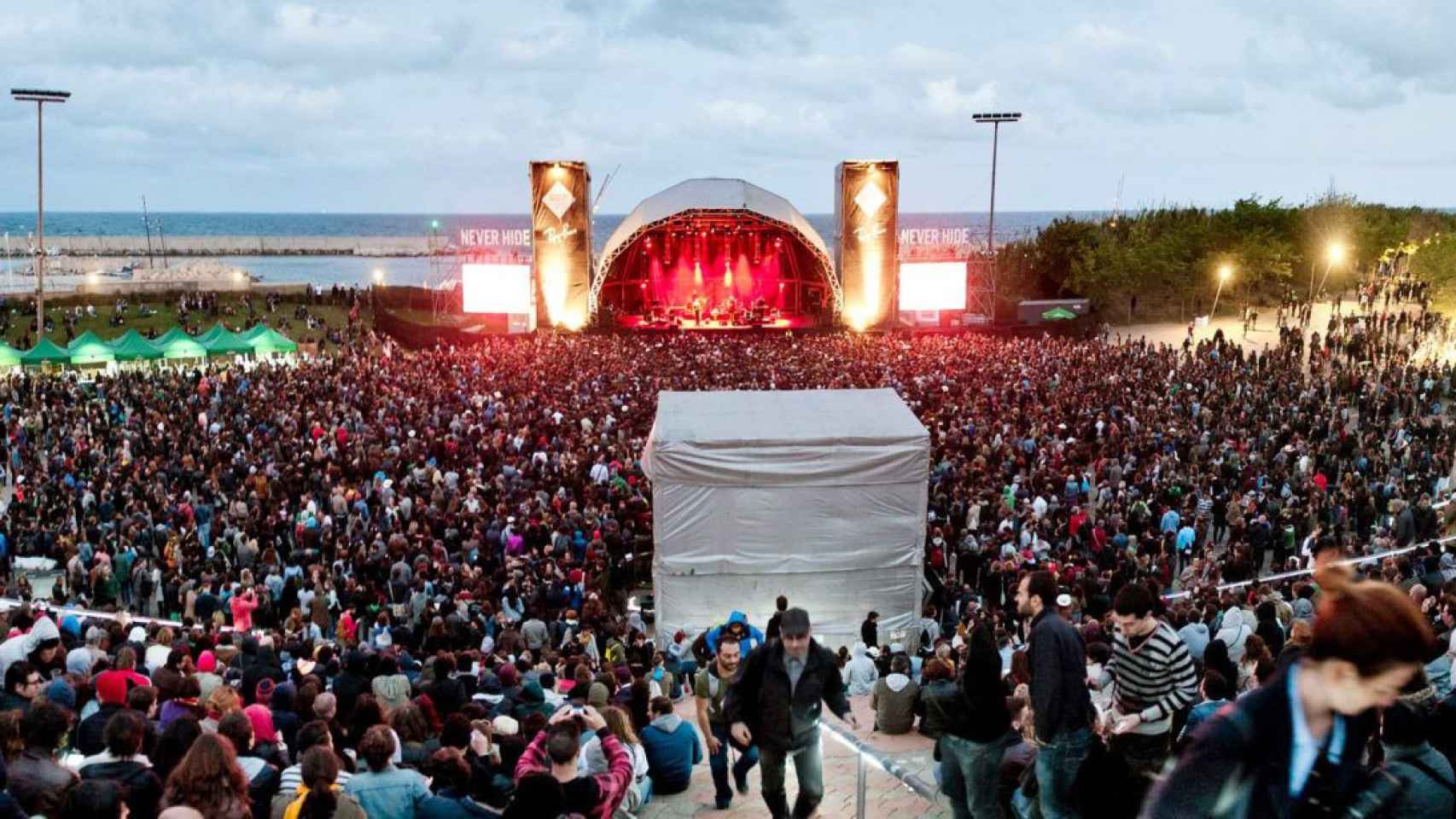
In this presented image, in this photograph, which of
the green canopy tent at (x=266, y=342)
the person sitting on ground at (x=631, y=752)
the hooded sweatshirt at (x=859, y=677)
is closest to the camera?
the person sitting on ground at (x=631, y=752)

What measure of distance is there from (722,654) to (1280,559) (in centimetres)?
1005

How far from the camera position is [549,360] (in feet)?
80.0

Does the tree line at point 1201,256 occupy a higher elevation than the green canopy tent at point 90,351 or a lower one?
higher

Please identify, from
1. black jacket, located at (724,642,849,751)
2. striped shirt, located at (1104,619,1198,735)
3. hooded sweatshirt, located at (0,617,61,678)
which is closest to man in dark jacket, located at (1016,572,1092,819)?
striped shirt, located at (1104,619,1198,735)

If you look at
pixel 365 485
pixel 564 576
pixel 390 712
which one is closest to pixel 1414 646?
pixel 390 712

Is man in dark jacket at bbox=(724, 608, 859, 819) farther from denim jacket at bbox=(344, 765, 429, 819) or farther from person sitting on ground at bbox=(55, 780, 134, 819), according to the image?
person sitting on ground at bbox=(55, 780, 134, 819)

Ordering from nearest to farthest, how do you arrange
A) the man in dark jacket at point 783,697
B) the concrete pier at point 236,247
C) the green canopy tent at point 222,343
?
the man in dark jacket at point 783,697 < the green canopy tent at point 222,343 < the concrete pier at point 236,247

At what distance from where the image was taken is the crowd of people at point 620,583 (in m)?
4.25

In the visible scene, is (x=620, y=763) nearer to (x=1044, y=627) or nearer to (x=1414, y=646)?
(x=1044, y=627)

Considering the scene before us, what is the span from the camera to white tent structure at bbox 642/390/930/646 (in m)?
10.6

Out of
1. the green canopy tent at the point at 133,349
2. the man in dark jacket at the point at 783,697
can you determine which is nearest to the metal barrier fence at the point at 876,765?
the man in dark jacket at the point at 783,697

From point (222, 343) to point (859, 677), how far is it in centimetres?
2230

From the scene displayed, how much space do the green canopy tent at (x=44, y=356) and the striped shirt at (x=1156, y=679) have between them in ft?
85.5

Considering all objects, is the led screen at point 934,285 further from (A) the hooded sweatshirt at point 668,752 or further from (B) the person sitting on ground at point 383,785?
(B) the person sitting on ground at point 383,785
